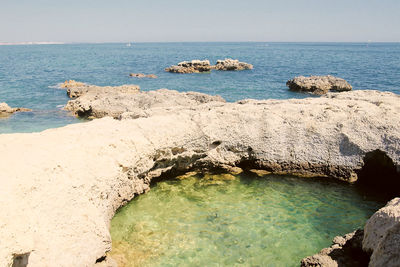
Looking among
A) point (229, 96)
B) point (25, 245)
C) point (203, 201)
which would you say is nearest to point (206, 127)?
point (203, 201)

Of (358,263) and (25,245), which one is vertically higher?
(25,245)

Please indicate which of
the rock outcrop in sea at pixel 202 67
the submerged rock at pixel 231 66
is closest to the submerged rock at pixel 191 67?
the rock outcrop in sea at pixel 202 67

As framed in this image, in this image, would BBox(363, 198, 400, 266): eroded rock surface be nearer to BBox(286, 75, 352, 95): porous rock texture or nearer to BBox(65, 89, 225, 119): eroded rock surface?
BBox(65, 89, 225, 119): eroded rock surface

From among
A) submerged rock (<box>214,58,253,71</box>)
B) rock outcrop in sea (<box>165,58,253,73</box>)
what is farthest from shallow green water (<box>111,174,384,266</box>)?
submerged rock (<box>214,58,253,71</box>)

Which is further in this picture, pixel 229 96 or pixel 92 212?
pixel 229 96

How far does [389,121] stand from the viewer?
33.0 feet

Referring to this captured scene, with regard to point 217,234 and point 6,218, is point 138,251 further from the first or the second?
point 6,218

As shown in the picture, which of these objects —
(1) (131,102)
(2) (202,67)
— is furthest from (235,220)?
(2) (202,67)

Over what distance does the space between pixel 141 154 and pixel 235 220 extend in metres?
3.21

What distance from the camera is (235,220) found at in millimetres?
8555

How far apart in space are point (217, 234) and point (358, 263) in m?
3.22

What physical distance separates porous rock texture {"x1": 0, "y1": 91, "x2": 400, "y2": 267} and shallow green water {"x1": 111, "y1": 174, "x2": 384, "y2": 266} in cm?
55

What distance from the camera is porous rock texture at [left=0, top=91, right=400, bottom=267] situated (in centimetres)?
586

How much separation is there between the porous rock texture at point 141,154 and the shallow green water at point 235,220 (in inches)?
21.7
